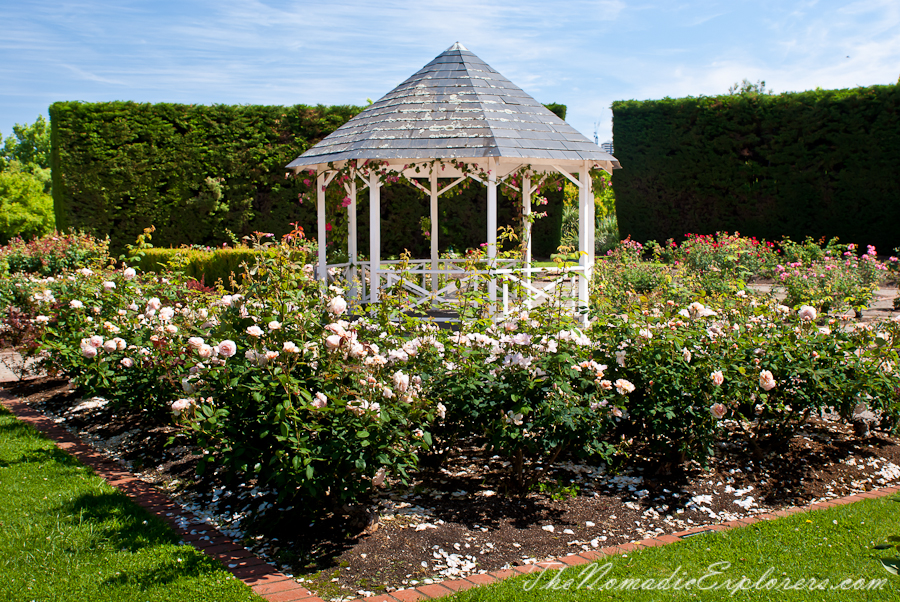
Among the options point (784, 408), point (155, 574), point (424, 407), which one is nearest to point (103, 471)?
point (155, 574)

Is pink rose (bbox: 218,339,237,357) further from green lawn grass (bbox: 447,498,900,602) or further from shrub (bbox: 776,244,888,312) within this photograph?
shrub (bbox: 776,244,888,312)

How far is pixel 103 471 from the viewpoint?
5008mm

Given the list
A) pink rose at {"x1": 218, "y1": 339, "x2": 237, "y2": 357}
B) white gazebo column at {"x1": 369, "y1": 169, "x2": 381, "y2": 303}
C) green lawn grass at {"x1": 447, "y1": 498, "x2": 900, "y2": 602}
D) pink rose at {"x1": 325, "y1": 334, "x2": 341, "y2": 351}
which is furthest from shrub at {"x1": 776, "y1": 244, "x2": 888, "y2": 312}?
pink rose at {"x1": 218, "y1": 339, "x2": 237, "y2": 357}

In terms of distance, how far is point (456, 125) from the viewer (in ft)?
27.7

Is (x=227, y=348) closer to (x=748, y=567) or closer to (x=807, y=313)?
(x=748, y=567)

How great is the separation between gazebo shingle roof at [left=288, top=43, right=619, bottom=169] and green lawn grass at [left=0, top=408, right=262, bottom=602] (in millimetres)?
4884

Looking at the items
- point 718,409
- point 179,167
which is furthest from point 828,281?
point 179,167

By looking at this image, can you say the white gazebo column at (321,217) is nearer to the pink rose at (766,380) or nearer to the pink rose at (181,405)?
the pink rose at (181,405)

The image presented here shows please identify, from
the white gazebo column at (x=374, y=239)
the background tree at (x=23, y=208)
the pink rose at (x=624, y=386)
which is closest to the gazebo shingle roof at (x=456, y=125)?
the white gazebo column at (x=374, y=239)

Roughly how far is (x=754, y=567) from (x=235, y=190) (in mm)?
15738

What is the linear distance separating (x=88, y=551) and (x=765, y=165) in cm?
1951

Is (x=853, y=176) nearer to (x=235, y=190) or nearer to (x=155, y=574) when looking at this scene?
(x=235, y=190)

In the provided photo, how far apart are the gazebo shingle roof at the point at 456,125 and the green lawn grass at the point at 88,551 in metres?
4.88

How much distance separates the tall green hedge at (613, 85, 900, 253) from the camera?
1809 cm
